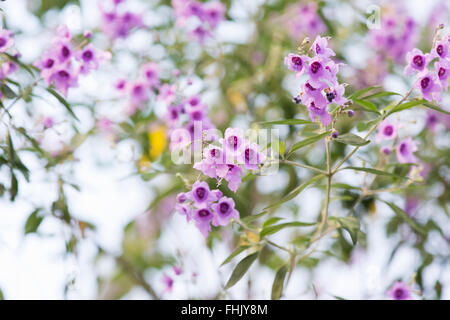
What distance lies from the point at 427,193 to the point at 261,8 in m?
1.39

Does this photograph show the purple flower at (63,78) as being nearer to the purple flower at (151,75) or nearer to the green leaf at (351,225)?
the purple flower at (151,75)

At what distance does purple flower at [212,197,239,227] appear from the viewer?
146 centimetres

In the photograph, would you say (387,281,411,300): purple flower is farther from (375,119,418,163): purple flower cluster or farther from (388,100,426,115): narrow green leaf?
(388,100,426,115): narrow green leaf

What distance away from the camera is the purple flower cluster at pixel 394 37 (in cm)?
312

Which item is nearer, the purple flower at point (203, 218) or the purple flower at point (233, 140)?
the purple flower at point (233, 140)

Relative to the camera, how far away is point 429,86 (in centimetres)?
147

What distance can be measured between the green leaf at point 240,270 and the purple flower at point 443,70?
2.44 feet

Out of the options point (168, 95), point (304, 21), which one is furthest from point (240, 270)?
point (304, 21)

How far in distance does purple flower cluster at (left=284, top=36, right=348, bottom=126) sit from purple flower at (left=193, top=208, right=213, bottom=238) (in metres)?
0.41

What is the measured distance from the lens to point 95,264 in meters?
3.04

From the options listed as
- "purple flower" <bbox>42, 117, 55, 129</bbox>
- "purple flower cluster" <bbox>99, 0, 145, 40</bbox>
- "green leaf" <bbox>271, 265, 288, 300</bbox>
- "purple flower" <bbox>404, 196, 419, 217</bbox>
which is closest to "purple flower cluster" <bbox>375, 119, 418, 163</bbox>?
"green leaf" <bbox>271, 265, 288, 300</bbox>

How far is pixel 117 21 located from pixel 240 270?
173 centimetres

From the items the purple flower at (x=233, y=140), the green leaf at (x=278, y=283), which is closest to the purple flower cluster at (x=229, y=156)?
the purple flower at (x=233, y=140)

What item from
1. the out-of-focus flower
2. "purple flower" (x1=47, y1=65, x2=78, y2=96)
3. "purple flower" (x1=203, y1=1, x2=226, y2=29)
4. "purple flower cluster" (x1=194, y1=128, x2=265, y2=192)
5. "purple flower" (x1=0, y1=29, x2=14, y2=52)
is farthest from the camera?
the out-of-focus flower
